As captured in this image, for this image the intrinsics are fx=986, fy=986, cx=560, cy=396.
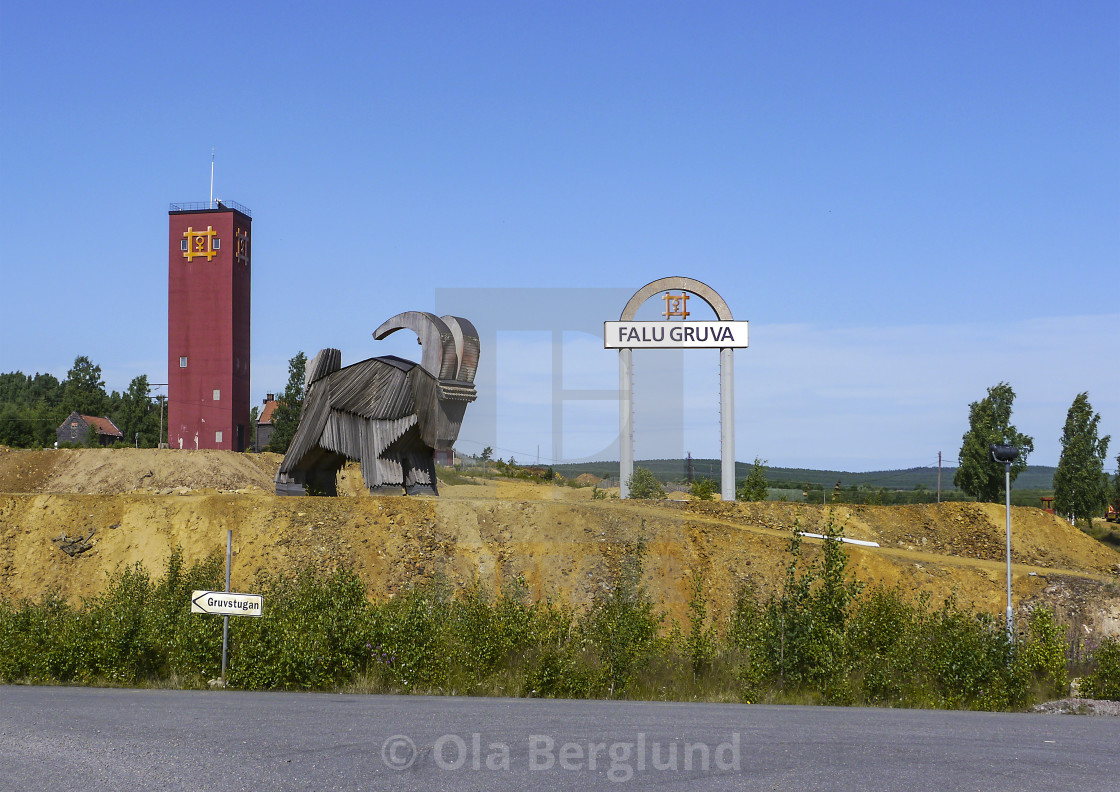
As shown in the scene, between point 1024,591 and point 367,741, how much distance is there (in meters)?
16.7

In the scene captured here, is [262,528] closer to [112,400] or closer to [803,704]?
[803,704]

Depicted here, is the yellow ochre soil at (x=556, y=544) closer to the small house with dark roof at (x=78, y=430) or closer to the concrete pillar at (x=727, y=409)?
the concrete pillar at (x=727, y=409)

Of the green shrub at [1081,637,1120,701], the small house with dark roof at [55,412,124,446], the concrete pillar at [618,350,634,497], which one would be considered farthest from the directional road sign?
the small house with dark roof at [55,412,124,446]

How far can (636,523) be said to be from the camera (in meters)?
23.6

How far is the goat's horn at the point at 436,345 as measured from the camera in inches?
953

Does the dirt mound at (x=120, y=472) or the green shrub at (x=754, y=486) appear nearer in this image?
the green shrub at (x=754, y=486)

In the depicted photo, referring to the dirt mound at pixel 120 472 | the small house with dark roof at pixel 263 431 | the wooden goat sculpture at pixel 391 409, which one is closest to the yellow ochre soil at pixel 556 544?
the wooden goat sculpture at pixel 391 409

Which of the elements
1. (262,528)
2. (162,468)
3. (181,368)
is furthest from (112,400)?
(262,528)

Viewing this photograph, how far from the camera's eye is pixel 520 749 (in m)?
8.98

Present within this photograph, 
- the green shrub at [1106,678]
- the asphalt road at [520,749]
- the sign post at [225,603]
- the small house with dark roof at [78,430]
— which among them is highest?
the small house with dark roof at [78,430]

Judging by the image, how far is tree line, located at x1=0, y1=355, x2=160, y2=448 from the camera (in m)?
80.2

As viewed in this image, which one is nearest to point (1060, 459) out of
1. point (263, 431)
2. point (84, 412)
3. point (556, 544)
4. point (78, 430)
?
point (556, 544)

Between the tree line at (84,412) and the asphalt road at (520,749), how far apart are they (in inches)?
2705

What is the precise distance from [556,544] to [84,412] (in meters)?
85.6
